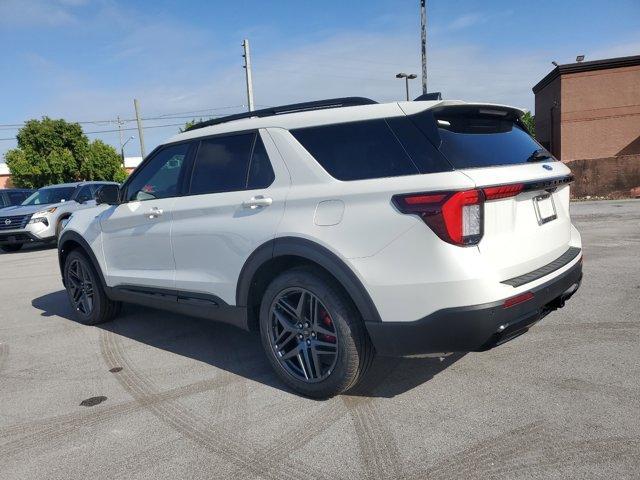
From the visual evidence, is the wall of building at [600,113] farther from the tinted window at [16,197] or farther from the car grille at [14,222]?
the tinted window at [16,197]

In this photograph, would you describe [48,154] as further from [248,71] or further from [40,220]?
[40,220]

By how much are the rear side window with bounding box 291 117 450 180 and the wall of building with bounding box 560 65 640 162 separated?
23238 millimetres

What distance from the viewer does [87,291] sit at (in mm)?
5352

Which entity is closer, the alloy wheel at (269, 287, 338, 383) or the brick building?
the alloy wheel at (269, 287, 338, 383)

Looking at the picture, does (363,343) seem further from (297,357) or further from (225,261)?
(225,261)

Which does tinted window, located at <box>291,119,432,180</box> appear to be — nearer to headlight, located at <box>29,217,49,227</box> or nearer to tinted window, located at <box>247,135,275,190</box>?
tinted window, located at <box>247,135,275,190</box>

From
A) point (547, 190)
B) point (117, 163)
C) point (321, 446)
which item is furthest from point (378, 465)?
point (117, 163)

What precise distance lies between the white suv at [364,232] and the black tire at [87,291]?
1413mm

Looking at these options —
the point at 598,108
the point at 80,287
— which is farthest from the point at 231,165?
the point at 598,108

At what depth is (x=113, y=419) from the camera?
321 cm

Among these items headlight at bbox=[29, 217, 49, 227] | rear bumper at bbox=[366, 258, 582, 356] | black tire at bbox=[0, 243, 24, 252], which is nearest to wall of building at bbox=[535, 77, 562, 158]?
headlight at bbox=[29, 217, 49, 227]

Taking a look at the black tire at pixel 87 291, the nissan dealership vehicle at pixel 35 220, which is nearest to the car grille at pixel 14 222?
the nissan dealership vehicle at pixel 35 220

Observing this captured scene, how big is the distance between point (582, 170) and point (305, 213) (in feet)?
59.6

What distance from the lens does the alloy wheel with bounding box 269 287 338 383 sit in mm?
3211
